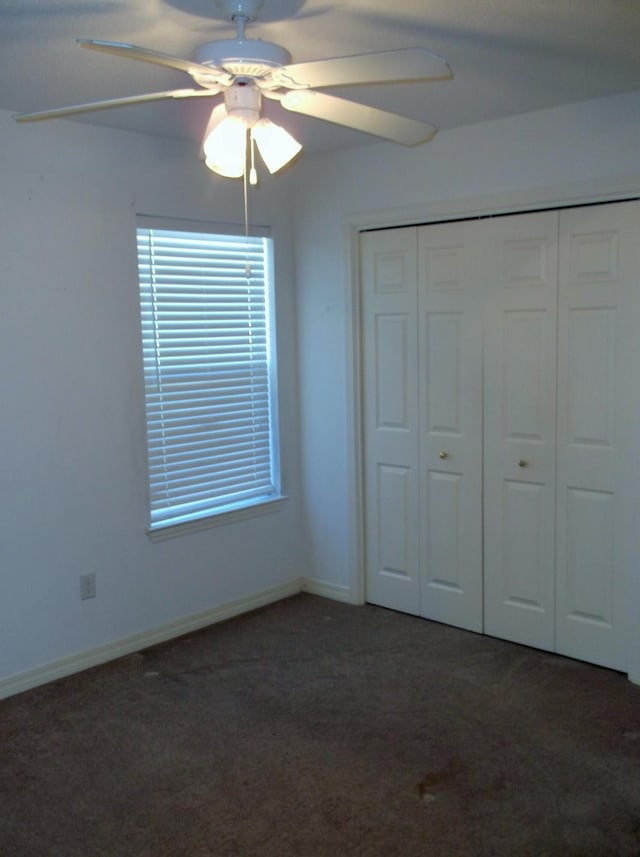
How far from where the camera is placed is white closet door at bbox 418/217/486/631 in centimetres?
387

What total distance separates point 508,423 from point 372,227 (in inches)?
48.2

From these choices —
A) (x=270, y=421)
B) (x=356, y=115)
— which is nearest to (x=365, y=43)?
(x=356, y=115)

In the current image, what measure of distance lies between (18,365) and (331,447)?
1733 millimetres

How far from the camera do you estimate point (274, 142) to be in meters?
2.40

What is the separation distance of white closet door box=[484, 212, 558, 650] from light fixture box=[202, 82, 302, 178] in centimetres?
154

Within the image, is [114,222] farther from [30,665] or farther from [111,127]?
[30,665]

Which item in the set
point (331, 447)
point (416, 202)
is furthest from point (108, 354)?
point (416, 202)

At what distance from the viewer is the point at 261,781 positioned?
9.18 feet

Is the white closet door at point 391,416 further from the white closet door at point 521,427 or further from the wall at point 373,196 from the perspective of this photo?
the white closet door at point 521,427

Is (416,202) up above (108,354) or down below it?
above

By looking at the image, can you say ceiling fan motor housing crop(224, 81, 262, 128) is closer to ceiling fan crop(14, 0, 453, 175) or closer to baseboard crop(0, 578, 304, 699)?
ceiling fan crop(14, 0, 453, 175)

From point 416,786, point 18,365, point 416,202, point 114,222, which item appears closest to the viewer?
point 416,786

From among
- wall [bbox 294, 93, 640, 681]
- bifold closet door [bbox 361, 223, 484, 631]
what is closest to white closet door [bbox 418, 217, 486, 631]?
bifold closet door [bbox 361, 223, 484, 631]

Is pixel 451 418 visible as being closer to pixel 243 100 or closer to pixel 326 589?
pixel 326 589
